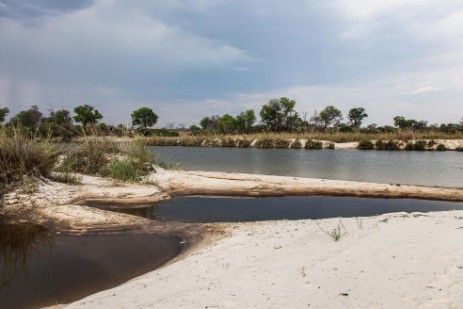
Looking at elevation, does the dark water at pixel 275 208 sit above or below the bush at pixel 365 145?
below

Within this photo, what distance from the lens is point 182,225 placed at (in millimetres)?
6797

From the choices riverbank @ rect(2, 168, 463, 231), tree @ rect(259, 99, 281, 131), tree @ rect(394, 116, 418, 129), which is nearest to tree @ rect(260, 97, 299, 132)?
tree @ rect(259, 99, 281, 131)

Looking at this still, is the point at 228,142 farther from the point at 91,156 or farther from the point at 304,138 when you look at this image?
the point at 91,156

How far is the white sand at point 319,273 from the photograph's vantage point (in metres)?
2.91

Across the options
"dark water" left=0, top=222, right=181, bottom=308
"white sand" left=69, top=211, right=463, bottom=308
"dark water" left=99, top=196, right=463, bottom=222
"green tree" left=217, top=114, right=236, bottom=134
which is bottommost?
"dark water" left=0, top=222, right=181, bottom=308

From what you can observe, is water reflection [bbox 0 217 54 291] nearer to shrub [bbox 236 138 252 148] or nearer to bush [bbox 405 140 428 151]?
shrub [bbox 236 138 252 148]

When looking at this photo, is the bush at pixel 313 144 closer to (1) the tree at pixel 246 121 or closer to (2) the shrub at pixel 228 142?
(2) the shrub at pixel 228 142

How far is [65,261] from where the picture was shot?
199 inches

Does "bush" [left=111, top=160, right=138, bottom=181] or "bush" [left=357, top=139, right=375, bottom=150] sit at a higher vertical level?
"bush" [left=357, top=139, right=375, bottom=150]

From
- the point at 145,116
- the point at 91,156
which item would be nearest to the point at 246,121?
the point at 145,116

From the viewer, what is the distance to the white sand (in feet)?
9.55

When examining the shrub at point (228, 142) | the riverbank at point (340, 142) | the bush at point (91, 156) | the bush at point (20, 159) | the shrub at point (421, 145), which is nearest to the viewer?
the bush at point (20, 159)

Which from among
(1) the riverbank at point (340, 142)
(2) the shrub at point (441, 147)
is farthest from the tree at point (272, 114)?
(2) the shrub at point (441, 147)

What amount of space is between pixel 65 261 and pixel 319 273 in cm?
381
